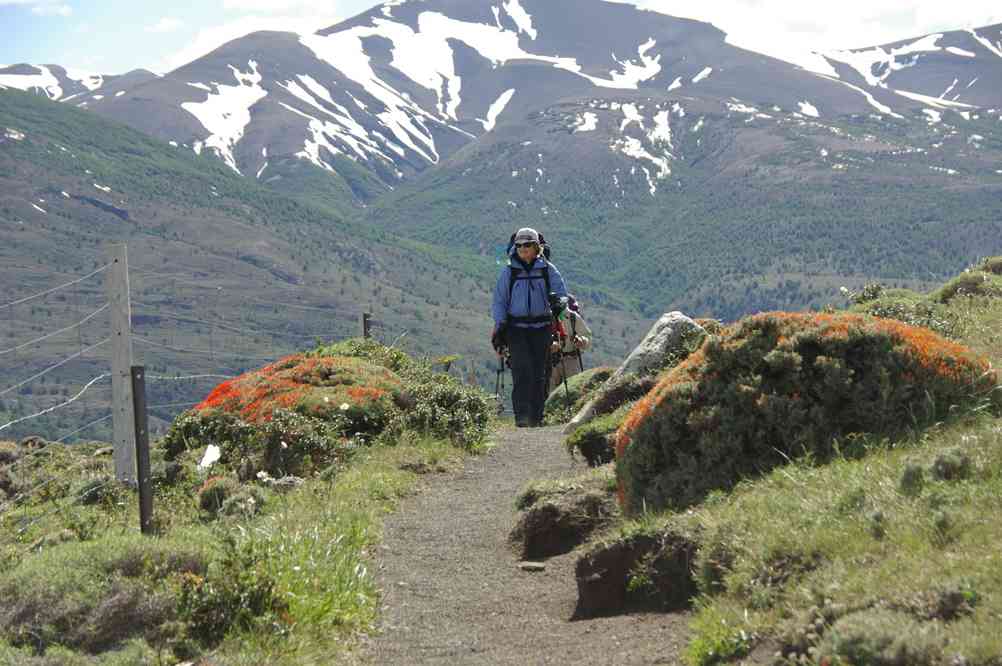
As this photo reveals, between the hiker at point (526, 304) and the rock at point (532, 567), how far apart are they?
678 cm

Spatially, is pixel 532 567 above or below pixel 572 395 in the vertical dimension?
above

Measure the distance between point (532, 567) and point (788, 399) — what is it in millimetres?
2387

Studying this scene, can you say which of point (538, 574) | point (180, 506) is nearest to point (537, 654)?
point (538, 574)


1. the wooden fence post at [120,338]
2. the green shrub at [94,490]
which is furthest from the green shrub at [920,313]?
the green shrub at [94,490]

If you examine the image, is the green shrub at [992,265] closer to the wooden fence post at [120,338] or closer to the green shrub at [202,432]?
the green shrub at [202,432]

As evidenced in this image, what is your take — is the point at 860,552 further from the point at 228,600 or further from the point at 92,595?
the point at 92,595

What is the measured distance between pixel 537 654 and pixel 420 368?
1142cm

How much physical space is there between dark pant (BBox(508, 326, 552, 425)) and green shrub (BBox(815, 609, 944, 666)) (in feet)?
35.2

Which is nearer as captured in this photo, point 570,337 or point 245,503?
point 245,503

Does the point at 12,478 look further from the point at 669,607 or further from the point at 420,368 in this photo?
the point at 669,607

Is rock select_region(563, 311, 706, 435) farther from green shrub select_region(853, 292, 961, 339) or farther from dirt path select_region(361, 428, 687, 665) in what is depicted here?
dirt path select_region(361, 428, 687, 665)

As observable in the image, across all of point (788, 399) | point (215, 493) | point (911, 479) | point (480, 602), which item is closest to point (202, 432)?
point (215, 493)

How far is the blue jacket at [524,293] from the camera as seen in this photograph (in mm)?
15586

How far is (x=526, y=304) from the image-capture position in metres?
15.7
